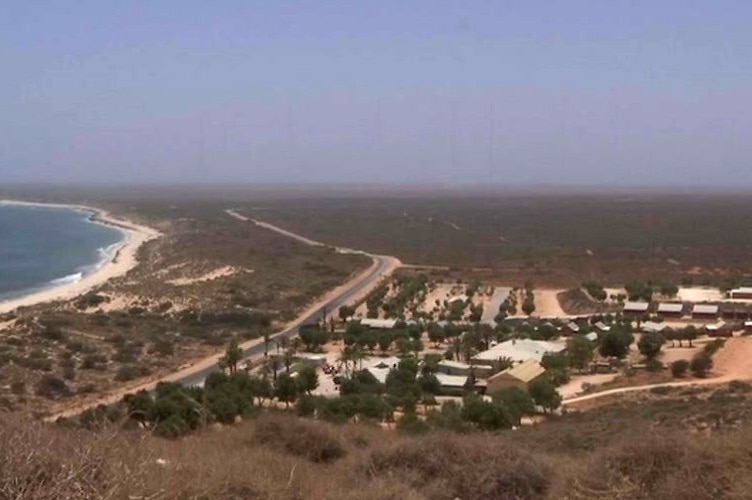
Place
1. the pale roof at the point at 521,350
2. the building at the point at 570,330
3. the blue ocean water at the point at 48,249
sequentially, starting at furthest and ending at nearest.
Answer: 1. the blue ocean water at the point at 48,249
2. the building at the point at 570,330
3. the pale roof at the point at 521,350

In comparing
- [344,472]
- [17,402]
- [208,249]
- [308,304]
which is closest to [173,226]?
[208,249]

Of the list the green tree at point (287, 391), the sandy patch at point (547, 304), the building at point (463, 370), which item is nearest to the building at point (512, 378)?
the building at point (463, 370)

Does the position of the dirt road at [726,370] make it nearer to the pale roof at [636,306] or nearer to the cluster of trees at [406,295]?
the pale roof at [636,306]

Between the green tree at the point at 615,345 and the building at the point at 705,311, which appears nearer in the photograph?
the green tree at the point at 615,345

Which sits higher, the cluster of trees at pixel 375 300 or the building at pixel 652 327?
the building at pixel 652 327

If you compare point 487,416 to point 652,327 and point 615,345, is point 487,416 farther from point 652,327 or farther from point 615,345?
point 652,327

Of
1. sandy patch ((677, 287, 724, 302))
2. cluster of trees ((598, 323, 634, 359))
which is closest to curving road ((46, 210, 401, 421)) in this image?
cluster of trees ((598, 323, 634, 359))

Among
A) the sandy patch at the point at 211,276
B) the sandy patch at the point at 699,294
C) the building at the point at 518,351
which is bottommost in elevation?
the sandy patch at the point at 211,276
